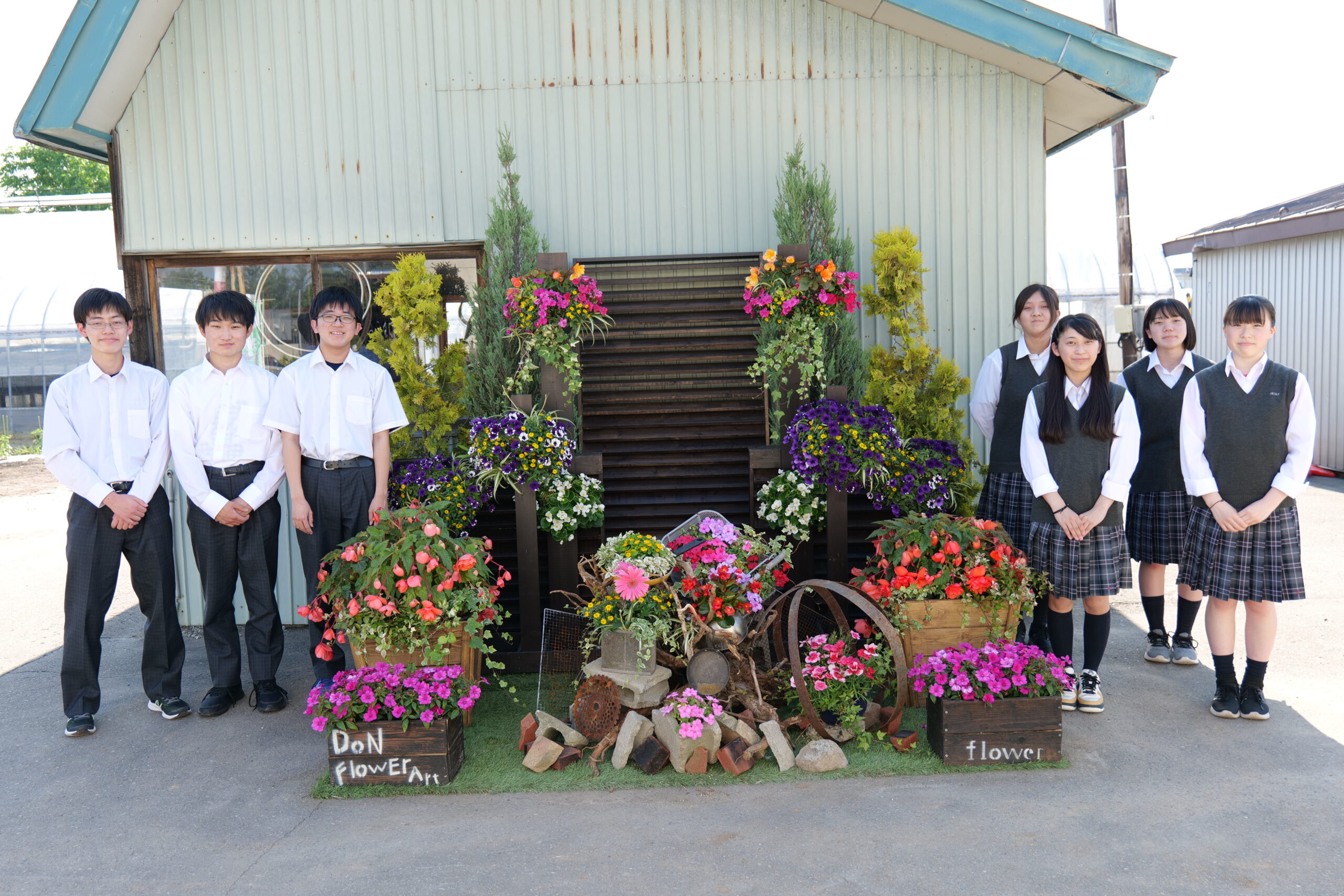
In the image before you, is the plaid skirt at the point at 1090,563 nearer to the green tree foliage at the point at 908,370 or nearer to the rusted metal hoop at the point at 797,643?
the rusted metal hoop at the point at 797,643

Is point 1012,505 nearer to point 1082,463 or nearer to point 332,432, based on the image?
point 1082,463

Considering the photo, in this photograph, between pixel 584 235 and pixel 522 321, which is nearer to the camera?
pixel 522 321

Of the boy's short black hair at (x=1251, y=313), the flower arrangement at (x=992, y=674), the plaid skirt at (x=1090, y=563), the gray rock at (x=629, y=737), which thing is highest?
the boy's short black hair at (x=1251, y=313)

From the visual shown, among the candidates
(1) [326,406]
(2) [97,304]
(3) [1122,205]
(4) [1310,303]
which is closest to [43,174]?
(3) [1122,205]

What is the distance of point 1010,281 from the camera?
5.54 meters

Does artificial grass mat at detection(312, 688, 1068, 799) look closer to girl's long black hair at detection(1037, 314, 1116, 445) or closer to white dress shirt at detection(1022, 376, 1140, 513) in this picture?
white dress shirt at detection(1022, 376, 1140, 513)

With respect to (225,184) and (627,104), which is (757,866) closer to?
(627,104)

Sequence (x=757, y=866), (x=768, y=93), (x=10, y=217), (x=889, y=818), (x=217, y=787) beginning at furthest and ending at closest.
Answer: (x=10, y=217), (x=768, y=93), (x=217, y=787), (x=889, y=818), (x=757, y=866)

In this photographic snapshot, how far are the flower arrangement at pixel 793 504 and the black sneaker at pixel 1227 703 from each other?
1.84 meters

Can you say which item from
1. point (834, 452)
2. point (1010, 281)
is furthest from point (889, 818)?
point (1010, 281)

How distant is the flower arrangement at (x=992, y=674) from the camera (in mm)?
3418

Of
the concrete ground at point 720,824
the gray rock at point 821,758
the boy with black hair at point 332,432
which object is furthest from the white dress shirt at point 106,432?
the gray rock at point 821,758

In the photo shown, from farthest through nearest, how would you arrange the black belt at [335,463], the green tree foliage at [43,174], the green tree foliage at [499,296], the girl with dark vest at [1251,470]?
1. the green tree foliage at [43,174]
2. the green tree foliage at [499,296]
3. the black belt at [335,463]
4. the girl with dark vest at [1251,470]

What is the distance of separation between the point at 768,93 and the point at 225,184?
3.28 metres
